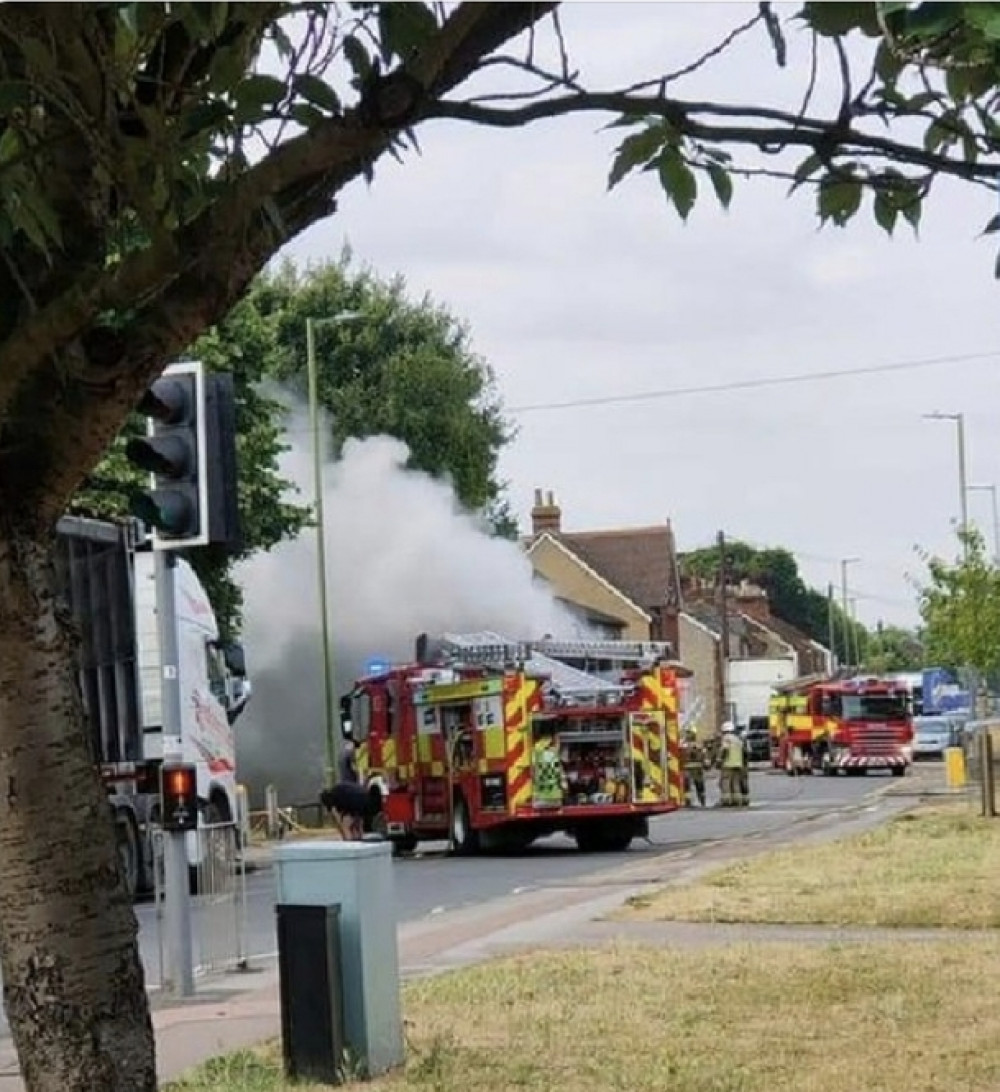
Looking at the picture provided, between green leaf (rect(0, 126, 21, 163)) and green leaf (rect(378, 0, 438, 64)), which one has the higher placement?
green leaf (rect(378, 0, 438, 64))

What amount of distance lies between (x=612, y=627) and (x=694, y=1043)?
78.4 m

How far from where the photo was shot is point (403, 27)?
4531mm

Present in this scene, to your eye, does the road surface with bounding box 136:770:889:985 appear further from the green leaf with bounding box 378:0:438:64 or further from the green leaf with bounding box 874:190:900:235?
the green leaf with bounding box 378:0:438:64

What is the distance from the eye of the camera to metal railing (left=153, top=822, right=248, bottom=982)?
13.8 m

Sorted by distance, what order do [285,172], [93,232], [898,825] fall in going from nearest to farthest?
[285,172] → [93,232] → [898,825]

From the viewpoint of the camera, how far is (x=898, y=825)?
27094 millimetres

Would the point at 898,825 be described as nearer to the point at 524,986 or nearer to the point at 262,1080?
the point at 524,986

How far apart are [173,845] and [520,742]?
14.6 metres

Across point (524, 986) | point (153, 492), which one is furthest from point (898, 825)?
point (153, 492)

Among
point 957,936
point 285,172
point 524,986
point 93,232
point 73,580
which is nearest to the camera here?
point 285,172

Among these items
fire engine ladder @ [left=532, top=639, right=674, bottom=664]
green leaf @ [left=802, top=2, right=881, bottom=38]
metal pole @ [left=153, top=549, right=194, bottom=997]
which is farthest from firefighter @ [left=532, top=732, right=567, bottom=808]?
green leaf @ [left=802, top=2, right=881, bottom=38]

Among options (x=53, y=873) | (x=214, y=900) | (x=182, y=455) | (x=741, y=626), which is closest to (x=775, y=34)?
(x=53, y=873)

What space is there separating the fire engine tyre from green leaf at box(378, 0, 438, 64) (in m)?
23.9

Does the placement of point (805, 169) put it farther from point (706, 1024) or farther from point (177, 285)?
point (706, 1024)
